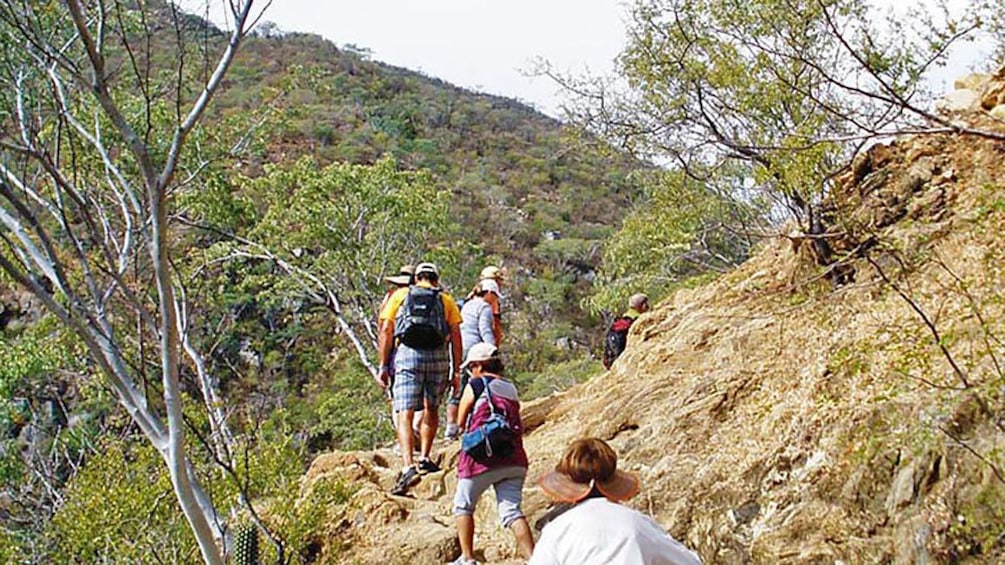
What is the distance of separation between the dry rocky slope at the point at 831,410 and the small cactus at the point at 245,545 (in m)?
0.62

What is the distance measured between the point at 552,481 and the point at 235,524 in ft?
11.3

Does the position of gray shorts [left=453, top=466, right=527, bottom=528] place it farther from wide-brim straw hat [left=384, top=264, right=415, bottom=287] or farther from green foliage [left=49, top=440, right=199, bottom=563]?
wide-brim straw hat [left=384, top=264, right=415, bottom=287]

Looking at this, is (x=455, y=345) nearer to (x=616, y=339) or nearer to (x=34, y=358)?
(x=616, y=339)

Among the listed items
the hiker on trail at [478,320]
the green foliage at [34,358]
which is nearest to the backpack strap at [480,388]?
the hiker on trail at [478,320]

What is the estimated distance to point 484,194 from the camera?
49.1 m

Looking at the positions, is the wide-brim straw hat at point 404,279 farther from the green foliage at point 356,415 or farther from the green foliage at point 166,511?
the green foliage at point 356,415

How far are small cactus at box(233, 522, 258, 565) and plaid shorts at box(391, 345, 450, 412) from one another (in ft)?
4.41

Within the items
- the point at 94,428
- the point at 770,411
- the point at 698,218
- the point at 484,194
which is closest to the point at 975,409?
the point at 770,411

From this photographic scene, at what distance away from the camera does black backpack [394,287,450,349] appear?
6062 millimetres

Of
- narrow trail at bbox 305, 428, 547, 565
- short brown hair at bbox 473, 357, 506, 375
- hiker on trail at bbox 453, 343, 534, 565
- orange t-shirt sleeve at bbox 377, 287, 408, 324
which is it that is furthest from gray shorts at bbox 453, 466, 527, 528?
orange t-shirt sleeve at bbox 377, 287, 408, 324

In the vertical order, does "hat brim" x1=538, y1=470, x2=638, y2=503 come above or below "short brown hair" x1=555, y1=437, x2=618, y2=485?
below

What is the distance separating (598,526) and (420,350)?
3638 mm

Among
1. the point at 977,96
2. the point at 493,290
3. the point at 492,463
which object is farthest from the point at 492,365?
the point at 977,96

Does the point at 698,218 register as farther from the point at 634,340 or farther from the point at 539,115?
the point at 539,115
